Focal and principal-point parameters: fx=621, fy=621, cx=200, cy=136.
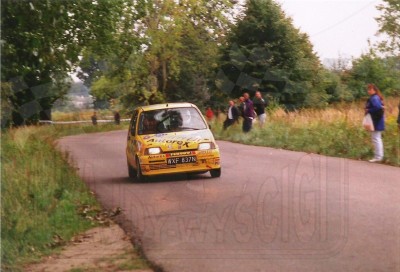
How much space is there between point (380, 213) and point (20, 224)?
5.04 metres

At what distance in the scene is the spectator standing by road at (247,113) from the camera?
25303 millimetres

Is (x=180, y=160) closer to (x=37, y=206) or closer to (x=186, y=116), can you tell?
(x=186, y=116)

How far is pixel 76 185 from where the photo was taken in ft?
39.2

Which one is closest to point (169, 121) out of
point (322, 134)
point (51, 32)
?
point (51, 32)

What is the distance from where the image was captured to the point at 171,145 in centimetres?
1327

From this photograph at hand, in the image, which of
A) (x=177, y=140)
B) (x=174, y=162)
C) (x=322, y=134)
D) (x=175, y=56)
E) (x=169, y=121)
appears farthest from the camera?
(x=175, y=56)

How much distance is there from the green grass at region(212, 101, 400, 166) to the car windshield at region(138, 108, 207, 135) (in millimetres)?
4924

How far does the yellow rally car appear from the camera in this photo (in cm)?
1322

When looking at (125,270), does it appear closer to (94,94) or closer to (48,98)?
(48,98)

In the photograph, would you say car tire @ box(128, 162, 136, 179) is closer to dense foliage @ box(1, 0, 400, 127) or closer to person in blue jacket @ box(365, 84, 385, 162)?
dense foliage @ box(1, 0, 400, 127)

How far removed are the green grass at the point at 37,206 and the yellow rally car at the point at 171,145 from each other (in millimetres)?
1592

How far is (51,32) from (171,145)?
4.57m

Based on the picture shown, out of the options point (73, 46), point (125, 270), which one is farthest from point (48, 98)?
point (125, 270)

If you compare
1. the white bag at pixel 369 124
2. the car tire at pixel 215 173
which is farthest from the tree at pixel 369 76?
the car tire at pixel 215 173
